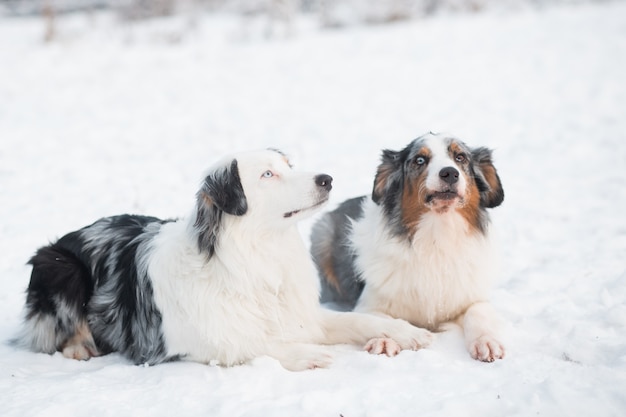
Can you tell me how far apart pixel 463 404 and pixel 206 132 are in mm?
9028

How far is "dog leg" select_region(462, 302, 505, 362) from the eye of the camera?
4098mm

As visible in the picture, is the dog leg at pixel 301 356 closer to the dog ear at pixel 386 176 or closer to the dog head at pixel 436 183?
the dog head at pixel 436 183

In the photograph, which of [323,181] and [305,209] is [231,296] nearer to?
[305,209]

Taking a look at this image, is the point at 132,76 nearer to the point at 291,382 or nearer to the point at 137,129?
the point at 137,129

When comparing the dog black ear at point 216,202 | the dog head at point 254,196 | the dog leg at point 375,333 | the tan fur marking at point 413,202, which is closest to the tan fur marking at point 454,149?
the tan fur marking at point 413,202

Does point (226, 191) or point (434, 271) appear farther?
point (434, 271)

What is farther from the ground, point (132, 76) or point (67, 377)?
point (132, 76)

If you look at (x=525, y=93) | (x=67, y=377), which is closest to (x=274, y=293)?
(x=67, y=377)

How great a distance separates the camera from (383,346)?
4215 mm

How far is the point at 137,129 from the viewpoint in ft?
38.0

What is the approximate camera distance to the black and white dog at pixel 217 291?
4.14 meters

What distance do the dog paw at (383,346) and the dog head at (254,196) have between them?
3.24 ft

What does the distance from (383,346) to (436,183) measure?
121cm

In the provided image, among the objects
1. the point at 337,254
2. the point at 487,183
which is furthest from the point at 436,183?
the point at 337,254
